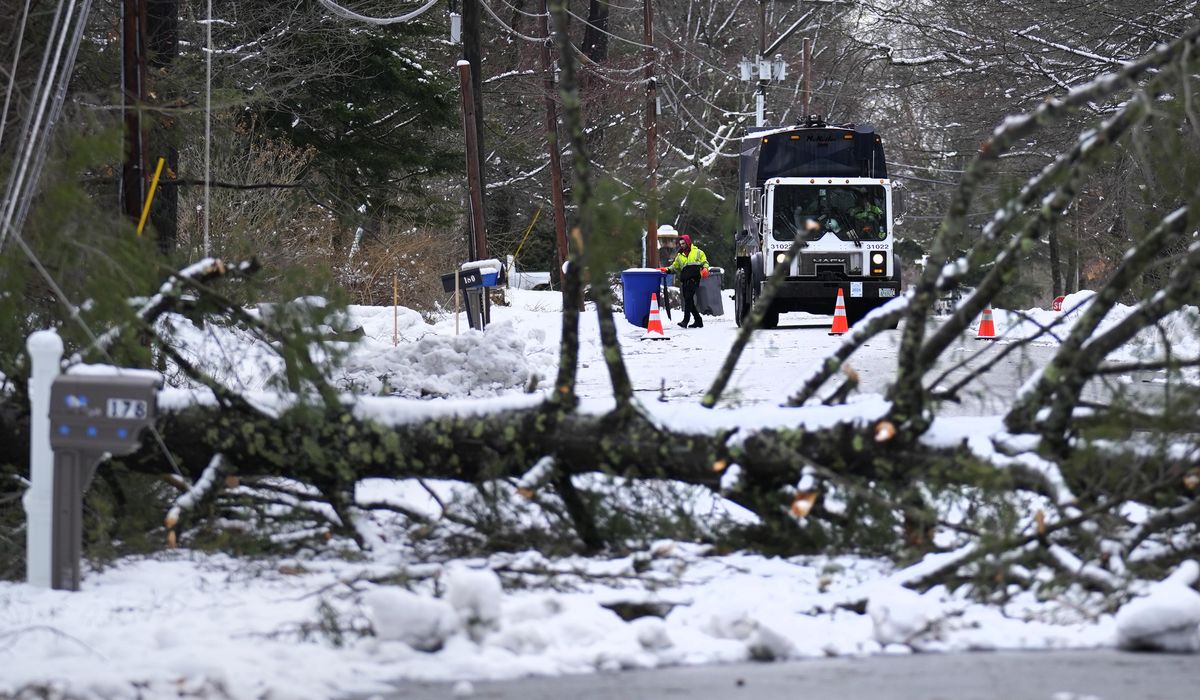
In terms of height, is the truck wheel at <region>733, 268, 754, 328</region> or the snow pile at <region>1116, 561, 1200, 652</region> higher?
the truck wheel at <region>733, 268, 754, 328</region>

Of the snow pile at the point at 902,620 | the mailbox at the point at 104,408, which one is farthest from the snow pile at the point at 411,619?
the snow pile at the point at 902,620

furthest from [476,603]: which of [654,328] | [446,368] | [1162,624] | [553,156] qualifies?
[553,156]

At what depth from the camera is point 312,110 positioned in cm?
2534

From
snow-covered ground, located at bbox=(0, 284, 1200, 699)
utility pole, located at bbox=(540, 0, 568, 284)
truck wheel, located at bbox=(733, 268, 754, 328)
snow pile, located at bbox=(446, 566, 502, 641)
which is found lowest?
snow-covered ground, located at bbox=(0, 284, 1200, 699)

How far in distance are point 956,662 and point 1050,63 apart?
1543 centimetres

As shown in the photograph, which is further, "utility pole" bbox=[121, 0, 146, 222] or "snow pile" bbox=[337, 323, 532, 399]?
"snow pile" bbox=[337, 323, 532, 399]

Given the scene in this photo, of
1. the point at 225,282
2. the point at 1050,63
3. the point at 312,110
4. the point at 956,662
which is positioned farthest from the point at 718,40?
the point at 956,662

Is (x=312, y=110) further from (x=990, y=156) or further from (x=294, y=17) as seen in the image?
(x=990, y=156)

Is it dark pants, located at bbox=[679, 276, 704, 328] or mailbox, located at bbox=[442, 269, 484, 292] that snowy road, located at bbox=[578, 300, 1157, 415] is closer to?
dark pants, located at bbox=[679, 276, 704, 328]

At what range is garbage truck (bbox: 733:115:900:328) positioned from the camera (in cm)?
2255

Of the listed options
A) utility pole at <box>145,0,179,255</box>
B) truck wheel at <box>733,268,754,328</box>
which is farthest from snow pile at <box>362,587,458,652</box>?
truck wheel at <box>733,268,754,328</box>

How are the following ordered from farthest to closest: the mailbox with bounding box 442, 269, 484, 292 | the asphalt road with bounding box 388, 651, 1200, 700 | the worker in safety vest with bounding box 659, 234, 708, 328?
the worker in safety vest with bounding box 659, 234, 708, 328 → the mailbox with bounding box 442, 269, 484, 292 → the asphalt road with bounding box 388, 651, 1200, 700

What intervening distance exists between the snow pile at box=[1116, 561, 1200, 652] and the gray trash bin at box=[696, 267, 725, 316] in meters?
24.0

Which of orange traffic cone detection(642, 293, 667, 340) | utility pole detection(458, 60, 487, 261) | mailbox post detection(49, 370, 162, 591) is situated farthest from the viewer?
utility pole detection(458, 60, 487, 261)
